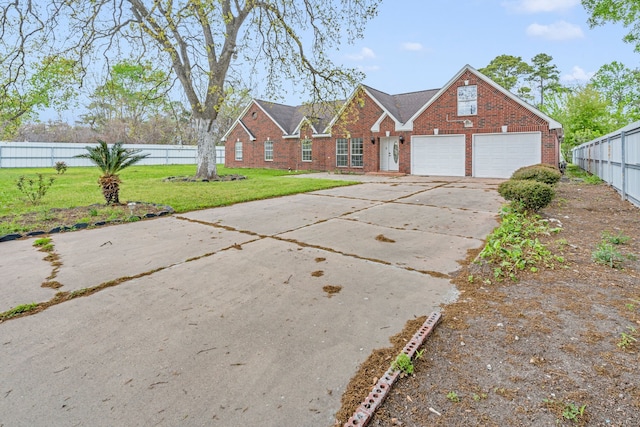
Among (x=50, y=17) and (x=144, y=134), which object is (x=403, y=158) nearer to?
(x=50, y=17)

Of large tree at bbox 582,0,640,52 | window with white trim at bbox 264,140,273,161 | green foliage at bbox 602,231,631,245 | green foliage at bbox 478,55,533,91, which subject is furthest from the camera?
green foliage at bbox 478,55,533,91

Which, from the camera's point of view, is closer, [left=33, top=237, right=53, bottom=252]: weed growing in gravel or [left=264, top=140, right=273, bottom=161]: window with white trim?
[left=33, top=237, right=53, bottom=252]: weed growing in gravel

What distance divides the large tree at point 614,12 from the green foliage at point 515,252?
58.6 feet

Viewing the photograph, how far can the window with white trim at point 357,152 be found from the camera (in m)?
21.1

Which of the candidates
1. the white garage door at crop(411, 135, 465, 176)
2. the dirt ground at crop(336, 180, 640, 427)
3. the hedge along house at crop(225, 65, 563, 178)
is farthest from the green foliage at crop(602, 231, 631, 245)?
the white garage door at crop(411, 135, 465, 176)

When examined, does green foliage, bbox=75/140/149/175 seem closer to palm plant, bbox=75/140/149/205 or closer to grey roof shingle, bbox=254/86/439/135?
palm plant, bbox=75/140/149/205

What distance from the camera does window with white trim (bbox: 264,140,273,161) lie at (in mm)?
25445

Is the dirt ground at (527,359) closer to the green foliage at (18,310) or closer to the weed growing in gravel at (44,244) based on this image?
the green foliage at (18,310)

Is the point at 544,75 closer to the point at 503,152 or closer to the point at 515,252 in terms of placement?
the point at 503,152

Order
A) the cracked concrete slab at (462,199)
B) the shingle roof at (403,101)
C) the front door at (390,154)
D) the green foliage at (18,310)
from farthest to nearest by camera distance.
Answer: the shingle roof at (403,101) < the front door at (390,154) < the cracked concrete slab at (462,199) < the green foliage at (18,310)

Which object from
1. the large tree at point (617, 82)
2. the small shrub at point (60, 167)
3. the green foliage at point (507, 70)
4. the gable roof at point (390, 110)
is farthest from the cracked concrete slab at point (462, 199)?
the green foliage at point (507, 70)

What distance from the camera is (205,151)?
15.9m

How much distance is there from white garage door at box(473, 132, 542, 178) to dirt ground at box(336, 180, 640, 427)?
13.9 m

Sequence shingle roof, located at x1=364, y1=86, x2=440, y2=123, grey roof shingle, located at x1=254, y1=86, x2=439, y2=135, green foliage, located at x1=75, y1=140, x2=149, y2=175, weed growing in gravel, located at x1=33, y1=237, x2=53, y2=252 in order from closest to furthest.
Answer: weed growing in gravel, located at x1=33, y1=237, x2=53, y2=252 → green foliage, located at x1=75, y1=140, x2=149, y2=175 → shingle roof, located at x1=364, y1=86, x2=440, y2=123 → grey roof shingle, located at x1=254, y1=86, x2=439, y2=135
